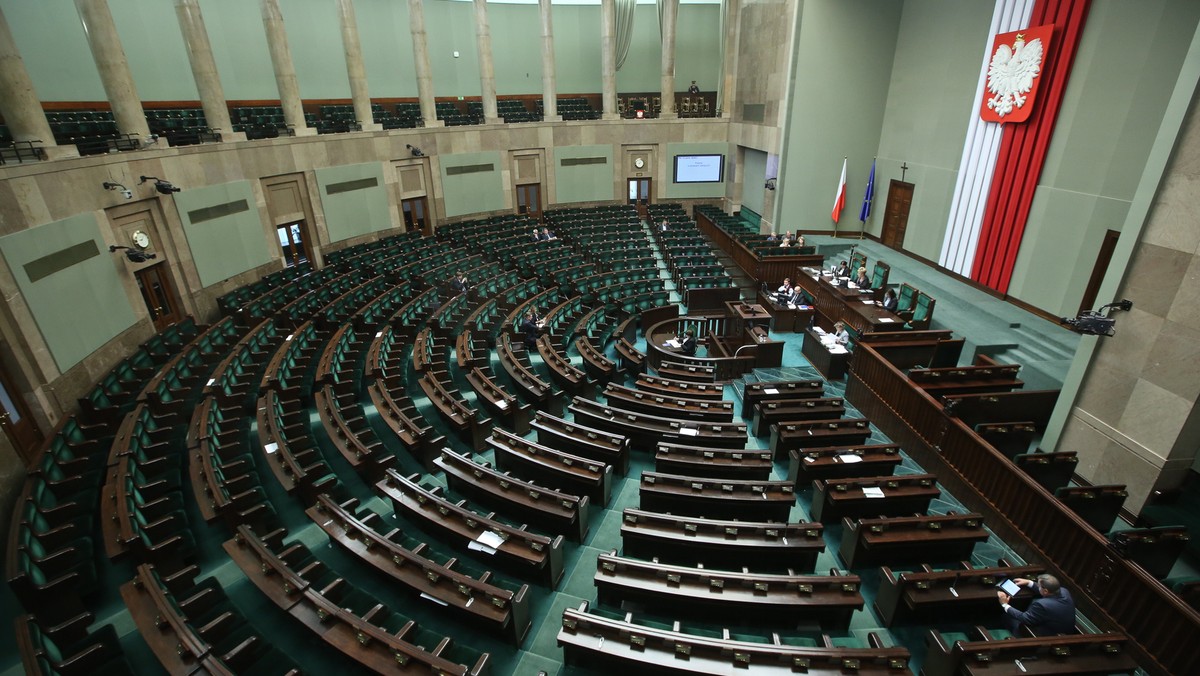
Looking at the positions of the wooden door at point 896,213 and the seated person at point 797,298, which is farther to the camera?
the wooden door at point 896,213

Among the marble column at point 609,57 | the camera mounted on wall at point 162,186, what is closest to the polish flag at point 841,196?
the marble column at point 609,57

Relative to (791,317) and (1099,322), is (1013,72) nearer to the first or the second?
(791,317)

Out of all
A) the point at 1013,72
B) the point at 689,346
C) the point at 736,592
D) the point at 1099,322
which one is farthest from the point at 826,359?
the point at 1013,72

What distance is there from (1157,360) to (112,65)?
17061mm

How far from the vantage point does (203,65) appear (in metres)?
12.1

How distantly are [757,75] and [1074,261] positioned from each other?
11959 mm

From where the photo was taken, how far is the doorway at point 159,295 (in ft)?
33.7

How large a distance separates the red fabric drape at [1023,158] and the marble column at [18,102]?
681 inches

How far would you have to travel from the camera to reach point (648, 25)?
23.1 meters

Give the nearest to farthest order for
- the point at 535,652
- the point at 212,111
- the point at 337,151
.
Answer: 1. the point at 535,652
2. the point at 212,111
3. the point at 337,151

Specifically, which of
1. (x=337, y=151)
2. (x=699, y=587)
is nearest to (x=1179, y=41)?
(x=699, y=587)

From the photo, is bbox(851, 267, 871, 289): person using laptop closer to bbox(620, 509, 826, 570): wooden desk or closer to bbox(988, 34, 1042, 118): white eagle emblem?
bbox(988, 34, 1042, 118): white eagle emblem

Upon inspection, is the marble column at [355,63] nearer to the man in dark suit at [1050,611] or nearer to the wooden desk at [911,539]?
the wooden desk at [911,539]

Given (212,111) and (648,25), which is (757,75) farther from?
(212,111)
